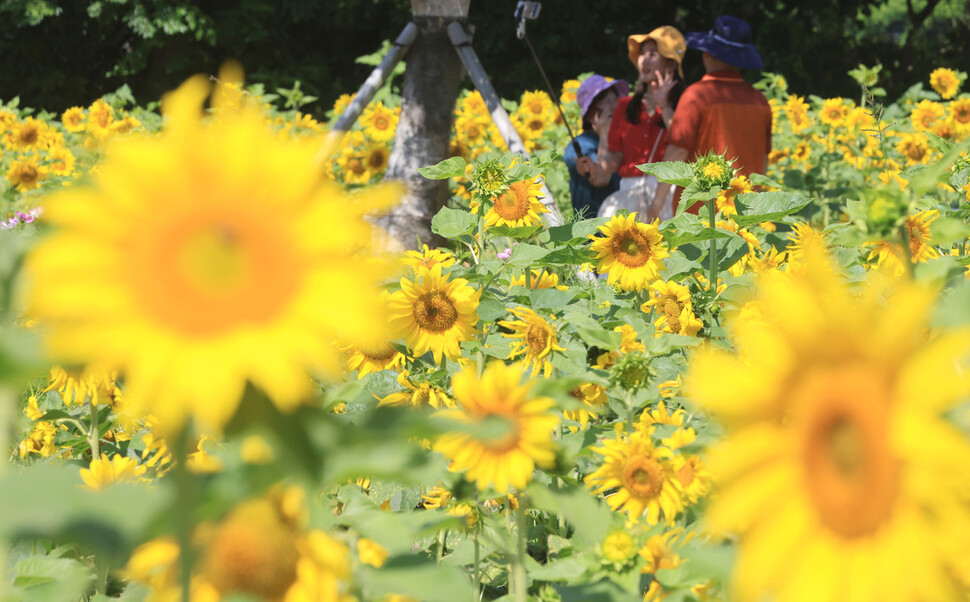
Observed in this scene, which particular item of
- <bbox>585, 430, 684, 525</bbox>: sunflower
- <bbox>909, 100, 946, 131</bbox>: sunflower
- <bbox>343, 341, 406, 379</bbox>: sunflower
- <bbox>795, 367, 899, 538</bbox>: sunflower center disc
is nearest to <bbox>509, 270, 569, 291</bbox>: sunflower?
<bbox>343, 341, 406, 379</bbox>: sunflower

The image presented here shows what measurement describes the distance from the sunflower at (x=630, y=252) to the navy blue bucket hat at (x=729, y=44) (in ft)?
9.40

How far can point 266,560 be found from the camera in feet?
2.96

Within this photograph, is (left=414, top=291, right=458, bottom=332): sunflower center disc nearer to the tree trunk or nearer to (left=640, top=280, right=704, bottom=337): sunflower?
(left=640, top=280, right=704, bottom=337): sunflower

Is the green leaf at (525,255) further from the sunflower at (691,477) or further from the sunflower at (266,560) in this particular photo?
the sunflower at (266,560)

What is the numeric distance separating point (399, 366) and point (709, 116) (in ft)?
9.63

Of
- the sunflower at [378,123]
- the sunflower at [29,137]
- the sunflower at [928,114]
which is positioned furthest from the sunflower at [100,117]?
the sunflower at [928,114]

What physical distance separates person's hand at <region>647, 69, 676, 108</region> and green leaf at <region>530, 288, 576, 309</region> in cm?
330

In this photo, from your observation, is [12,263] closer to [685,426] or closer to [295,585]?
[295,585]

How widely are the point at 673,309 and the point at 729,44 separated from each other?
→ 9.79 feet

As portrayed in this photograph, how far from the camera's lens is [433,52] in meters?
5.86

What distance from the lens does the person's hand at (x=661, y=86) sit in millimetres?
5062

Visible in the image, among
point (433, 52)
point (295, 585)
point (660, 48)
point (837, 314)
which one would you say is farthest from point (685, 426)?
point (433, 52)

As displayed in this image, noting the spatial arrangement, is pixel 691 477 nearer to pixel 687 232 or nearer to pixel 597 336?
pixel 597 336

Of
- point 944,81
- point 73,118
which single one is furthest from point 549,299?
point 944,81
